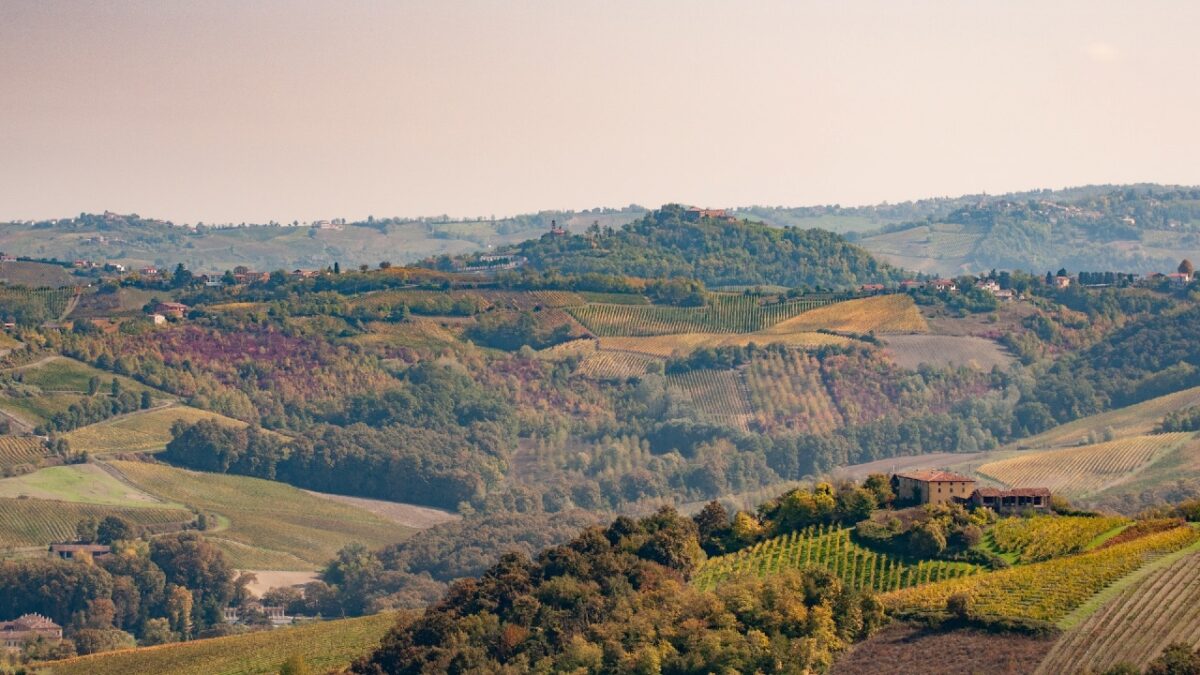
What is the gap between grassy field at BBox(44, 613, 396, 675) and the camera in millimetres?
95625

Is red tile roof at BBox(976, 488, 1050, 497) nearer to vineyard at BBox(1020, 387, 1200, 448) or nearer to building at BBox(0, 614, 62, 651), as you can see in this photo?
building at BBox(0, 614, 62, 651)

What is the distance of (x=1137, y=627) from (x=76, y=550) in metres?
98.4

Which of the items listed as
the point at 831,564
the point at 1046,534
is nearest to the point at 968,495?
the point at 1046,534

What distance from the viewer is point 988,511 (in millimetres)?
91250

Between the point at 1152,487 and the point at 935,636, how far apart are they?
81552mm

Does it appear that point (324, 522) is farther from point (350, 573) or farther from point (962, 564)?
point (962, 564)

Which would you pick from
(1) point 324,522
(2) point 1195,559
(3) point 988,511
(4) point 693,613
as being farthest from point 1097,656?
(1) point 324,522

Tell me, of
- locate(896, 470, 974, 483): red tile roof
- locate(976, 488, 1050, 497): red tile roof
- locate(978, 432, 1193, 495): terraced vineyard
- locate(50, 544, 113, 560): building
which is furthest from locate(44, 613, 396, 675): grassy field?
locate(978, 432, 1193, 495): terraced vineyard

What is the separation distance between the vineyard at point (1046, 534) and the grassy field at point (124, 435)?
113 meters

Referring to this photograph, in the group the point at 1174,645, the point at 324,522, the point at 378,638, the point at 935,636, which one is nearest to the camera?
the point at 1174,645

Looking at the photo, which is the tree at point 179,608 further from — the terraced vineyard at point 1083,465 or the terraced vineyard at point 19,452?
the terraced vineyard at point 1083,465

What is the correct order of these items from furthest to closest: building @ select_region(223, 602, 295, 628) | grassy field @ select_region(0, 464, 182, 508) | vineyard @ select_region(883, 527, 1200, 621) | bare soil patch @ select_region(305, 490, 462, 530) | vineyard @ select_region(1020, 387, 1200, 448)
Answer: vineyard @ select_region(1020, 387, 1200, 448), bare soil patch @ select_region(305, 490, 462, 530), grassy field @ select_region(0, 464, 182, 508), building @ select_region(223, 602, 295, 628), vineyard @ select_region(883, 527, 1200, 621)

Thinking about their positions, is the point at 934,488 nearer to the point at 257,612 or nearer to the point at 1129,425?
the point at 257,612

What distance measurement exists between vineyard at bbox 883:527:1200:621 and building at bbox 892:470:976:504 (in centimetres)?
1127
